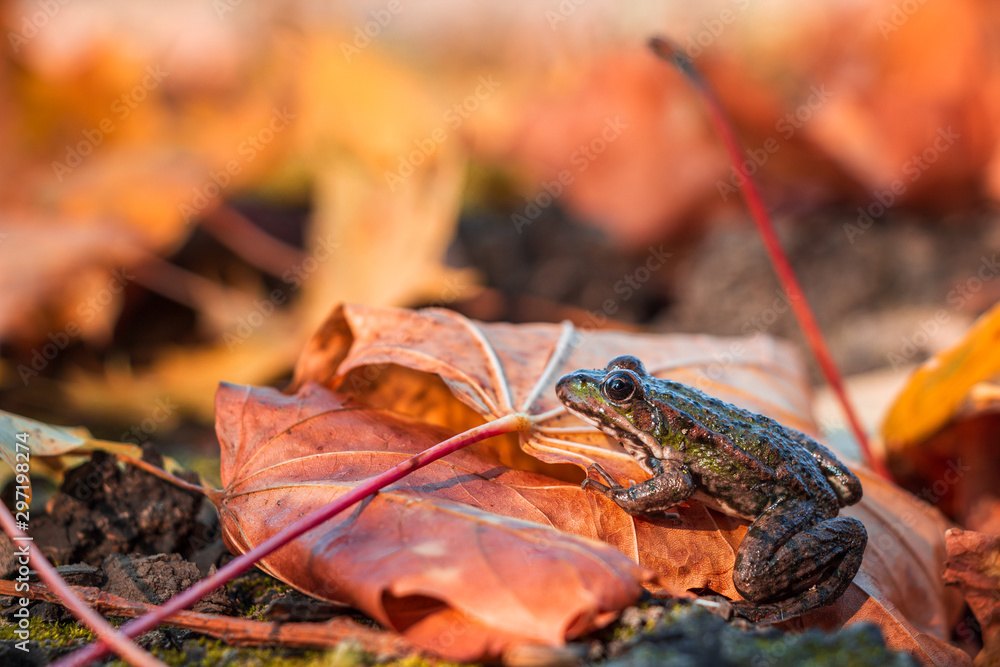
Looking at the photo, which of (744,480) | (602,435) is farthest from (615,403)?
(744,480)

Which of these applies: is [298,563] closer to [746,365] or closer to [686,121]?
[746,365]

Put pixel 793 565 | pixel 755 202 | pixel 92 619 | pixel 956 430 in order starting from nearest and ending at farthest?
pixel 92 619 → pixel 793 565 → pixel 956 430 → pixel 755 202

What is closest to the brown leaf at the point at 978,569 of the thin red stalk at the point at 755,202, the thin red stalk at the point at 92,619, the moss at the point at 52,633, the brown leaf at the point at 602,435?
the brown leaf at the point at 602,435

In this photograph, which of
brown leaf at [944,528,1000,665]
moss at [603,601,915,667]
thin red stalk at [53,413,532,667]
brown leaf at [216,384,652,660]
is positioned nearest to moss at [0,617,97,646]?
thin red stalk at [53,413,532,667]

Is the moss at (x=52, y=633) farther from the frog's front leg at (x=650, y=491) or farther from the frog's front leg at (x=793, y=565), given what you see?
the frog's front leg at (x=793, y=565)

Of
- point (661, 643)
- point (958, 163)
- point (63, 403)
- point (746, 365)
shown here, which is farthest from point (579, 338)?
point (958, 163)

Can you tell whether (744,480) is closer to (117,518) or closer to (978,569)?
(978,569)

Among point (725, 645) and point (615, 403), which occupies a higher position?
point (615, 403)
